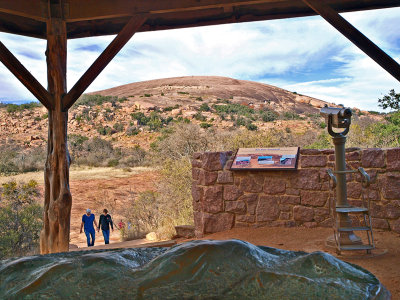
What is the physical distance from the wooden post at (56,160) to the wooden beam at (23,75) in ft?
0.44

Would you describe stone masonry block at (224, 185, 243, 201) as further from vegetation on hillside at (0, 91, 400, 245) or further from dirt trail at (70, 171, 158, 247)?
dirt trail at (70, 171, 158, 247)

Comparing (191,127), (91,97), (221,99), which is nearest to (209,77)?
(221,99)

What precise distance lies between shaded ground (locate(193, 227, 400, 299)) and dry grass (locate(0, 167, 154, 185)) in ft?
40.2

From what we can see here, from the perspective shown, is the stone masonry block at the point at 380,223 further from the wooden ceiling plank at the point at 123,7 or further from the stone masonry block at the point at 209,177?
the wooden ceiling plank at the point at 123,7

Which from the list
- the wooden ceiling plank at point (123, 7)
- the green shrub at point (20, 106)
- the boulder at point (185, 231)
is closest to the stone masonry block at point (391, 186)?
the wooden ceiling plank at point (123, 7)

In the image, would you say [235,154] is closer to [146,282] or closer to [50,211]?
[50,211]

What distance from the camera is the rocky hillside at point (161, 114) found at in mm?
24703

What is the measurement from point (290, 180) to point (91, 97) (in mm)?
26667

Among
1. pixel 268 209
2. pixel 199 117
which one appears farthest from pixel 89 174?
pixel 268 209

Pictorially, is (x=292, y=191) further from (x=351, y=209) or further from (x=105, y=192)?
(x=105, y=192)

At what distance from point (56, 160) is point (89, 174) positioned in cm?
1292

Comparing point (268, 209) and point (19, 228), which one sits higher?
point (268, 209)

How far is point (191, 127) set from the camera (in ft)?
42.9

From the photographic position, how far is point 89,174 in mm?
17641
